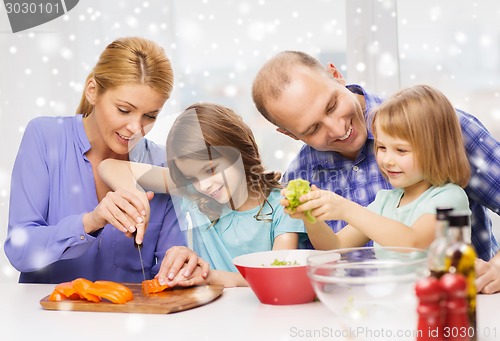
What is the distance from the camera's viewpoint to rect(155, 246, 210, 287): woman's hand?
1337 mm

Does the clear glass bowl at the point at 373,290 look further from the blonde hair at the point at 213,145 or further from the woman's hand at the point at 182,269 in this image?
the blonde hair at the point at 213,145

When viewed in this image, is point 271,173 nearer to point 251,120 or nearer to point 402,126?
point 402,126

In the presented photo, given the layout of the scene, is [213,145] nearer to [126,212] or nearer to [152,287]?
[126,212]

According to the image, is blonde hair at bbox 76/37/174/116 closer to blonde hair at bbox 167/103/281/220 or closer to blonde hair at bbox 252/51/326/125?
blonde hair at bbox 167/103/281/220

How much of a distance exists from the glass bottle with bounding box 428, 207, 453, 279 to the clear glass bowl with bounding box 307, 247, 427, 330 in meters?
0.07

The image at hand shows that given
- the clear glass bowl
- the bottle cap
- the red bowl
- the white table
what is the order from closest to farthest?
1. the bottle cap
2. the clear glass bowl
3. the white table
4. the red bowl

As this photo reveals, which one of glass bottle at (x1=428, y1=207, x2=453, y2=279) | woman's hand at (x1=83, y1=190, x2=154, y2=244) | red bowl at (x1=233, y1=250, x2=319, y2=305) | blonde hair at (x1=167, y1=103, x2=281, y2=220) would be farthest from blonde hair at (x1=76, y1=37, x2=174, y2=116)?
glass bottle at (x1=428, y1=207, x2=453, y2=279)

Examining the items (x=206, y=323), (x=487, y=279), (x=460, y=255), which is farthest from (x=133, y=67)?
(x=460, y=255)

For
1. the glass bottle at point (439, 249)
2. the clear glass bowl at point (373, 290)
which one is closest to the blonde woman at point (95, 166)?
the clear glass bowl at point (373, 290)

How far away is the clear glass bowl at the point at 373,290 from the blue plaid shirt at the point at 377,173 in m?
0.64

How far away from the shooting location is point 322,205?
47.0 inches

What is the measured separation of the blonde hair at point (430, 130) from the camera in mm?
1316

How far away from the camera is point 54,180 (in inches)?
68.0

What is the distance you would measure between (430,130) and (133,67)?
2.55 ft
